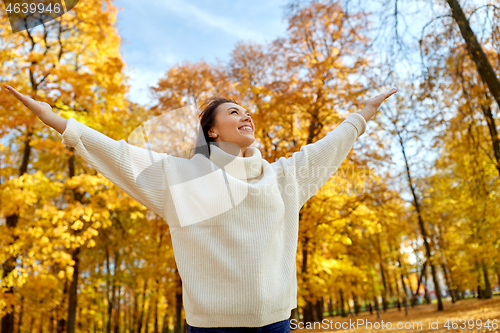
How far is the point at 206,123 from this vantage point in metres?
1.94

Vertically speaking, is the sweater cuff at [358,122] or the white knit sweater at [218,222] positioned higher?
the sweater cuff at [358,122]

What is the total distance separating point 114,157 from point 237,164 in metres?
0.55

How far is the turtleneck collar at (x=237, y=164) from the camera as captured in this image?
1633 mm

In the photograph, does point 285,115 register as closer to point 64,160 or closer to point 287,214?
point 287,214

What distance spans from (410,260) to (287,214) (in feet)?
70.7

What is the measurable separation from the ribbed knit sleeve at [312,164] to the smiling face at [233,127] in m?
0.21

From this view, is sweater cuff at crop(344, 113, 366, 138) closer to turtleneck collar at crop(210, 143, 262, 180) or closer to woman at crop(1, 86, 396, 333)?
woman at crop(1, 86, 396, 333)

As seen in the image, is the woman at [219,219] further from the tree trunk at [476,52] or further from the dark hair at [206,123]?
the tree trunk at [476,52]

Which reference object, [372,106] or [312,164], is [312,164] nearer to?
[312,164]

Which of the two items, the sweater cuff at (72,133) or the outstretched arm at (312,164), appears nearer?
the sweater cuff at (72,133)

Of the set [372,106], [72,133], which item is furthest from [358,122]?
[72,133]

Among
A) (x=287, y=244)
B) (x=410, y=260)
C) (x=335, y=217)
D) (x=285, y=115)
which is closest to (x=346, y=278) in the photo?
(x=335, y=217)

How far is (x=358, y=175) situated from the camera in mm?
8297

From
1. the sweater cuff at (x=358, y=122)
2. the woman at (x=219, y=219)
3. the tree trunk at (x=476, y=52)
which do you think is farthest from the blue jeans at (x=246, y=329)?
the tree trunk at (x=476, y=52)
